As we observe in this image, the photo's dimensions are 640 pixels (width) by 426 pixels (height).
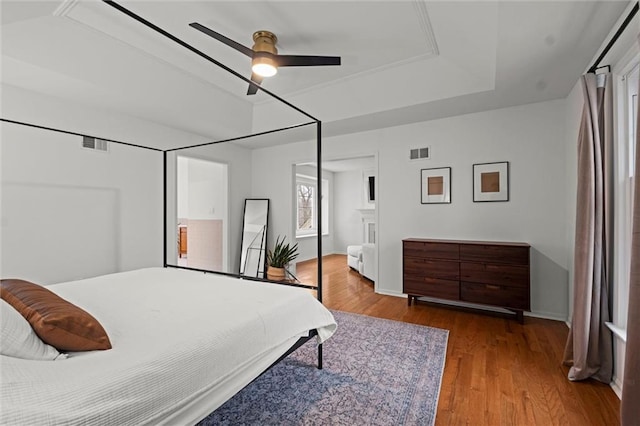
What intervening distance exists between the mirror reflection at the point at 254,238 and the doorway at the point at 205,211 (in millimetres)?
321

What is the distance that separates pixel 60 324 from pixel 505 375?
2.65 m

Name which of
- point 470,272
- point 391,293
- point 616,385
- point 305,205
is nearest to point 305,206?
point 305,205

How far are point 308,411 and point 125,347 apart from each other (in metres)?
1.12

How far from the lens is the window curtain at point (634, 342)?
138cm

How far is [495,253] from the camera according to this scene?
10.8 ft

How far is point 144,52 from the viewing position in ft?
9.83

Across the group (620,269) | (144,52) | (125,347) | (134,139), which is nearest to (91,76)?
(144,52)

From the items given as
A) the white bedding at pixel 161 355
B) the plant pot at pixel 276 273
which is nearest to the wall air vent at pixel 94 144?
the white bedding at pixel 161 355

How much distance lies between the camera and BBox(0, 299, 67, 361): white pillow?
1.05 metres

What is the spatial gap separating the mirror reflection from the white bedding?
2952 millimetres

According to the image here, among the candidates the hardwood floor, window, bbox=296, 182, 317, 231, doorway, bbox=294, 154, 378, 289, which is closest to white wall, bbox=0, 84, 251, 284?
the hardwood floor

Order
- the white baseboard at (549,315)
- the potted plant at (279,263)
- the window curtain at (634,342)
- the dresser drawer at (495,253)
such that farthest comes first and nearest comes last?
the potted plant at (279,263) → the white baseboard at (549,315) → the dresser drawer at (495,253) → the window curtain at (634,342)

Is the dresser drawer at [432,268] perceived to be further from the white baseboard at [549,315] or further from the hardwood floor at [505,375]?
the white baseboard at [549,315]

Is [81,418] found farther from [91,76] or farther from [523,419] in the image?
[91,76]
